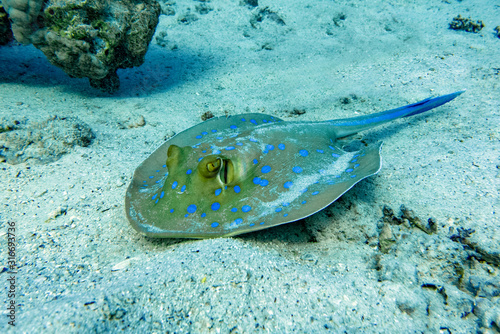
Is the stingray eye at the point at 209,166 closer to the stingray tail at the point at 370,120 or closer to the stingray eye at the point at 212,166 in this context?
the stingray eye at the point at 212,166

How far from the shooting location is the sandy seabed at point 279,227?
190cm

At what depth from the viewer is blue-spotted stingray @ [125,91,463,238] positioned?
2.41 metres

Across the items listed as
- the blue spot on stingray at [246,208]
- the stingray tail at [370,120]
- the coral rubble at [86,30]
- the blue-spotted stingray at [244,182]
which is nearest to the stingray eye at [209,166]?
the blue-spotted stingray at [244,182]

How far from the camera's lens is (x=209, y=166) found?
2.58 meters

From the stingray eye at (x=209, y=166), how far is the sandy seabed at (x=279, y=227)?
0.73 metres

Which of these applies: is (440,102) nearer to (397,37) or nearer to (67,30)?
(397,37)

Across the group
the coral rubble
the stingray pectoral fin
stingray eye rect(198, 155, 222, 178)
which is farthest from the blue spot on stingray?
the coral rubble

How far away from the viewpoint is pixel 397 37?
7746mm

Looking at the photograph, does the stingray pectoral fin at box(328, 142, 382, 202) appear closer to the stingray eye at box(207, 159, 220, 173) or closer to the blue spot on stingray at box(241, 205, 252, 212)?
the blue spot on stingray at box(241, 205, 252, 212)

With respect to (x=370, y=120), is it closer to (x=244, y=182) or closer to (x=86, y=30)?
(x=244, y=182)

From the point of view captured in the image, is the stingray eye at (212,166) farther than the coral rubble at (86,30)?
No

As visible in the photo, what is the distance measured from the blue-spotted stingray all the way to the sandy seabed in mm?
330

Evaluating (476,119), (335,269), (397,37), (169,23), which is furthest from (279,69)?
(335,269)

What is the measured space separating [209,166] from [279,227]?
1.12 meters
